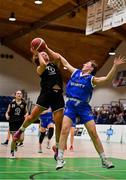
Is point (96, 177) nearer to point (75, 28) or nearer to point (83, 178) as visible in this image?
point (83, 178)

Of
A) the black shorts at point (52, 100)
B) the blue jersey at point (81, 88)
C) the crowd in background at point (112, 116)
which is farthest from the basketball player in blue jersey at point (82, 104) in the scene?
the crowd in background at point (112, 116)

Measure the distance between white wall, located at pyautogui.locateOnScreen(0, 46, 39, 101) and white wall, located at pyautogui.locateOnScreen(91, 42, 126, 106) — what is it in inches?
236

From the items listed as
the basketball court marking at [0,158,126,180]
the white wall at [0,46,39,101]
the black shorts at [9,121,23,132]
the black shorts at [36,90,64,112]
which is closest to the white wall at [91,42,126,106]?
the white wall at [0,46,39,101]

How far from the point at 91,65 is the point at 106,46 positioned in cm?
2521

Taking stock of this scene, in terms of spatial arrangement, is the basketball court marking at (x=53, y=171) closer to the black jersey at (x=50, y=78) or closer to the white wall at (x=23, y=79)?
the black jersey at (x=50, y=78)

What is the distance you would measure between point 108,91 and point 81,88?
28.2 metres

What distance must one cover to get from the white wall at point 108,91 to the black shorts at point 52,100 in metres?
25.1

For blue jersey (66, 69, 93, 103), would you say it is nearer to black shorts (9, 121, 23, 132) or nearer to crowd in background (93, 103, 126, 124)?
black shorts (9, 121, 23, 132)

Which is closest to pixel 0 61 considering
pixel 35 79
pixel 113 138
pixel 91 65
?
pixel 35 79

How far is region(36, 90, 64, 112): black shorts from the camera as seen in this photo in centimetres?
833

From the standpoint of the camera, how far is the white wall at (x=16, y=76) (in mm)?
37219

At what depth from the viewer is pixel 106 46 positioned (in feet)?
107

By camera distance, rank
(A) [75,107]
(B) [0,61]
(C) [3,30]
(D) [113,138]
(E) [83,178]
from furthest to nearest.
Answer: (B) [0,61] < (C) [3,30] < (D) [113,138] < (A) [75,107] < (E) [83,178]

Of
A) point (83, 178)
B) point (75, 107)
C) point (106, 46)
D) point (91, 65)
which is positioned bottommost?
point (83, 178)
